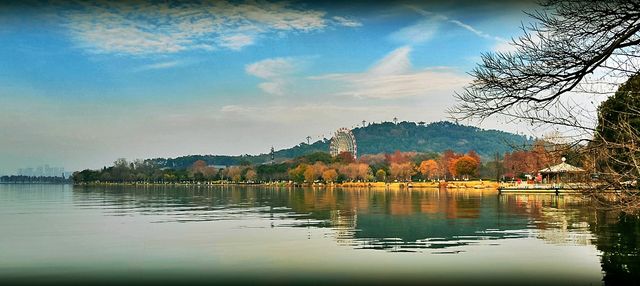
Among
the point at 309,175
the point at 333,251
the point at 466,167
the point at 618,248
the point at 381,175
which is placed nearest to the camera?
the point at 618,248

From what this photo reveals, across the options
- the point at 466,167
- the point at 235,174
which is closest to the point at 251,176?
the point at 235,174

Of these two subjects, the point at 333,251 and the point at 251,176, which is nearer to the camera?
the point at 333,251

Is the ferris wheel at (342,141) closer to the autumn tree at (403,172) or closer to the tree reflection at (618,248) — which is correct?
the autumn tree at (403,172)

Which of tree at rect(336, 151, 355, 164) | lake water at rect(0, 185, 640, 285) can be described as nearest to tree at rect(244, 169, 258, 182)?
tree at rect(336, 151, 355, 164)

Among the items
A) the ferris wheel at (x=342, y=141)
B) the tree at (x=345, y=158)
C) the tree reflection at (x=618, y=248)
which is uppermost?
the ferris wheel at (x=342, y=141)

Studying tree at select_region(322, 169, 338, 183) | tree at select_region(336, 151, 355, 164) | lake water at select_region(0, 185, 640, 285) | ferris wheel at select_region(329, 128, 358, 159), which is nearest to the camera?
lake water at select_region(0, 185, 640, 285)

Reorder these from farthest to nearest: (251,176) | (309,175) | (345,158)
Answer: (251,176) < (345,158) < (309,175)

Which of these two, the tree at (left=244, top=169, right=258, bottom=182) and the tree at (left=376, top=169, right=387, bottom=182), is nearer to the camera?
the tree at (left=376, top=169, right=387, bottom=182)

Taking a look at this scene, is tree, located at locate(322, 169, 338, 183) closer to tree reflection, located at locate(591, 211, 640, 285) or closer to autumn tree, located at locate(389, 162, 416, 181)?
autumn tree, located at locate(389, 162, 416, 181)

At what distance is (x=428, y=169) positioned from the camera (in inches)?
4663

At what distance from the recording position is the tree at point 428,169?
116244 millimetres

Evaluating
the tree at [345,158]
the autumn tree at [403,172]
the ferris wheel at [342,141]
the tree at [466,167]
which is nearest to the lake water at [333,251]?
the tree at [466,167]

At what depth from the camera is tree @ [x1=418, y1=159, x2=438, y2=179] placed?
116 meters

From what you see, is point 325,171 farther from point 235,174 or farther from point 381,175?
point 235,174
